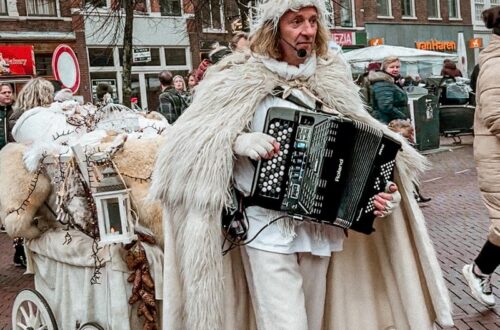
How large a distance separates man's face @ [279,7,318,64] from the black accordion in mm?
352

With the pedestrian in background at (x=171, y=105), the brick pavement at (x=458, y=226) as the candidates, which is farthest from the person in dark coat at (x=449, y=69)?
the pedestrian in background at (x=171, y=105)

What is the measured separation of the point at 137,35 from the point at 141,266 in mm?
23143

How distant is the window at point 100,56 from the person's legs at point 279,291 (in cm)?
2306

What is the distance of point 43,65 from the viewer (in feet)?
74.8

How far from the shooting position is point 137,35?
25516 millimetres

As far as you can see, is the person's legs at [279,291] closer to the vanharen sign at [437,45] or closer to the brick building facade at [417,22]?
the brick building facade at [417,22]

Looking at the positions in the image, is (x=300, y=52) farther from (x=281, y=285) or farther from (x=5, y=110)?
(x=5, y=110)

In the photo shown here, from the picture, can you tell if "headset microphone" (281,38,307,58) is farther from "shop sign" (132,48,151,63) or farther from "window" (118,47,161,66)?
"window" (118,47,161,66)

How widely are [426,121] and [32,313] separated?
36.1ft

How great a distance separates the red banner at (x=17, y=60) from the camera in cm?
2131

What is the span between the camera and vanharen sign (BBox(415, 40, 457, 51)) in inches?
1369

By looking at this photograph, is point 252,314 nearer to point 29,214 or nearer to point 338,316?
point 338,316

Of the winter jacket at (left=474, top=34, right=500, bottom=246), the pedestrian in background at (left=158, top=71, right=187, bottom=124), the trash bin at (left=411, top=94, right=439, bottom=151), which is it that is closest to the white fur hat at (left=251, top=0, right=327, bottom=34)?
the winter jacket at (left=474, top=34, right=500, bottom=246)

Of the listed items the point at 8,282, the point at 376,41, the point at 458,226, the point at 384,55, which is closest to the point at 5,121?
the point at 8,282
